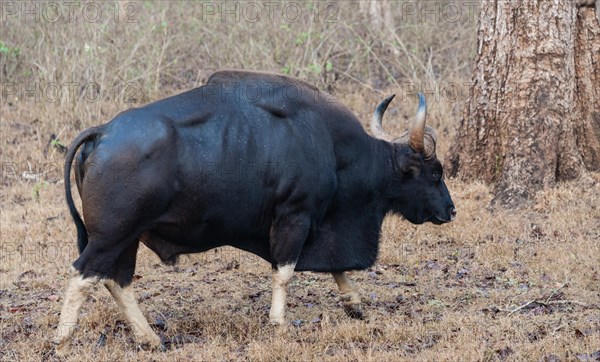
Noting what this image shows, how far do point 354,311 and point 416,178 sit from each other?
1289 mm

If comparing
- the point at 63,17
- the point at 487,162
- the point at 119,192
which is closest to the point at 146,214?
the point at 119,192

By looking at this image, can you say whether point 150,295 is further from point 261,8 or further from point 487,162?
point 261,8

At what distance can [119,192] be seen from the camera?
21.9 feet

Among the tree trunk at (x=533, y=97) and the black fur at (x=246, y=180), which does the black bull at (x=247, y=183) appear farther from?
the tree trunk at (x=533, y=97)

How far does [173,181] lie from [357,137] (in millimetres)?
1780

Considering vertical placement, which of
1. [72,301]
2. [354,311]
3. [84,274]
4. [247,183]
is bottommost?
[354,311]

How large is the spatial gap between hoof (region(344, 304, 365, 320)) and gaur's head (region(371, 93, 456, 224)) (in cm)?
98

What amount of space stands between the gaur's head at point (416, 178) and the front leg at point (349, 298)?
2.77ft

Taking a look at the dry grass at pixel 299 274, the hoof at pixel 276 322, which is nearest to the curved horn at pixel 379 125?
the dry grass at pixel 299 274

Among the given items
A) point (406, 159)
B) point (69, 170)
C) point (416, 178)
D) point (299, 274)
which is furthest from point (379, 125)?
point (69, 170)

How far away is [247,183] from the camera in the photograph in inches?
285

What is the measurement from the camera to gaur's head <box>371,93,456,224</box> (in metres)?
8.12

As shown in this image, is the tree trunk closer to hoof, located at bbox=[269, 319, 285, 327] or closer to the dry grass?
the dry grass

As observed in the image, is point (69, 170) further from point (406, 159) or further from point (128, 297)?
point (406, 159)
